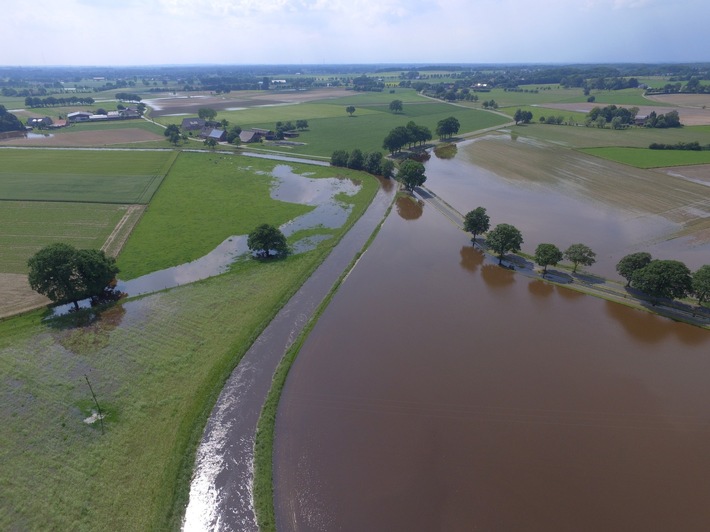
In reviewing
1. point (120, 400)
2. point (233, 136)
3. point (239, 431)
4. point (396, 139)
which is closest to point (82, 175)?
point (233, 136)

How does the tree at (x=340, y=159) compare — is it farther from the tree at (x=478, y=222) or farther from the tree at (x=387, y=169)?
the tree at (x=478, y=222)

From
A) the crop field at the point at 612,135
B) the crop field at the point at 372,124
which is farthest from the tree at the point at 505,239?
the crop field at the point at 612,135

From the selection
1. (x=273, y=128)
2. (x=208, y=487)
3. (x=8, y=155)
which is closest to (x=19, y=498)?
(x=208, y=487)

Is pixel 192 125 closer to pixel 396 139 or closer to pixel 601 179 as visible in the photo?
pixel 396 139

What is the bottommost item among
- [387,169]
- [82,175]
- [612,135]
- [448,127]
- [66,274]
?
[82,175]

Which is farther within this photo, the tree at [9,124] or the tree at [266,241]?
the tree at [9,124]

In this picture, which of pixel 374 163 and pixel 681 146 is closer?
pixel 374 163

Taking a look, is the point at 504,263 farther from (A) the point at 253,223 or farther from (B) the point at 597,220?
(A) the point at 253,223
